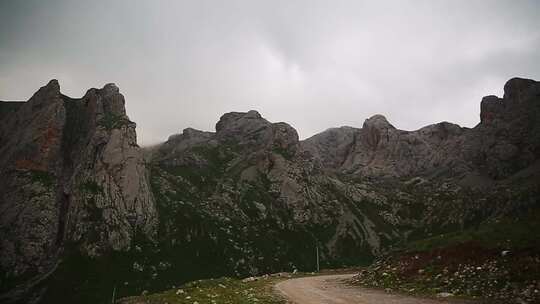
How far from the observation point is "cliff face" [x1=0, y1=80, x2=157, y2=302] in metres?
103

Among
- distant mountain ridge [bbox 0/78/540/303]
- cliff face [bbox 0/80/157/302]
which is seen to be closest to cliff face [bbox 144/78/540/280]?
distant mountain ridge [bbox 0/78/540/303]

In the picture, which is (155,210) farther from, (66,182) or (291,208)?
(291,208)

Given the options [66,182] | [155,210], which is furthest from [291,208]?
[66,182]

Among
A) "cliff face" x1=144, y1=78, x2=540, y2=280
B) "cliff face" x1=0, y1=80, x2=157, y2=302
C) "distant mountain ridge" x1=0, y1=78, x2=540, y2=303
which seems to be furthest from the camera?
"cliff face" x1=144, y1=78, x2=540, y2=280

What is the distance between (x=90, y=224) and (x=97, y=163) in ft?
74.9

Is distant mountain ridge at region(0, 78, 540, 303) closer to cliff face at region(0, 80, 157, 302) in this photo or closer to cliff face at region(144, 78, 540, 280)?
cliff face at region(0, 80, 157, 302)

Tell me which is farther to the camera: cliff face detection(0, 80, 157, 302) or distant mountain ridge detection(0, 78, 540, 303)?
cliff face detection(0, 80, 157, 302)

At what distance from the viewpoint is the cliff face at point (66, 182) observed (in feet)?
339

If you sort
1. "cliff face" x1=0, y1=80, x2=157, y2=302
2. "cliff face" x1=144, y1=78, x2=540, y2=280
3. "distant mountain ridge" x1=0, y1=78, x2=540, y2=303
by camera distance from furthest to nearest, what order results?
1. "cliff face" x1=144, y1=78, x2=540, y2=280
2. "cliff face" x1=0, y1=80, x2=157, y2=302
3. "distant mountain ridge" x1=0, y1=78, x2=540, y2=303

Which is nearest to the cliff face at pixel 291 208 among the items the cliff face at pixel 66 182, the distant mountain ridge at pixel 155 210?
the distant mountain ridge at pixel 155 210

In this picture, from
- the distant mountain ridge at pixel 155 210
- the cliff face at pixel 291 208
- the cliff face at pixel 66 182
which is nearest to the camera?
the distant mountain ridge at pixel 155 210

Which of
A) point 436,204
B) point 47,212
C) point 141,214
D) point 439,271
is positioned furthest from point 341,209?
point 439,271

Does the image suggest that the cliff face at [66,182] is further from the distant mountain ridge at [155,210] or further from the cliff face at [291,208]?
the cliff face at [291,208]

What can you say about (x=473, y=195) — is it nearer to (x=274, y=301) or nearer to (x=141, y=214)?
(x=141, y=214)
